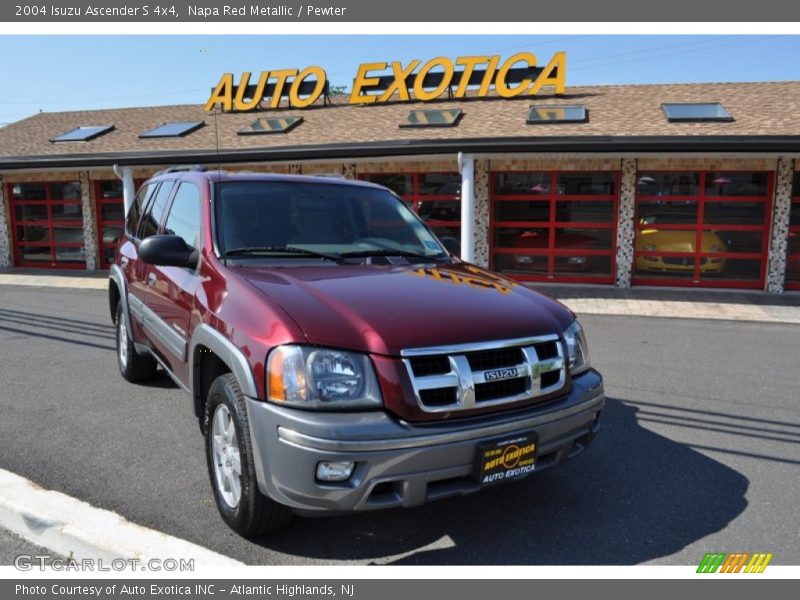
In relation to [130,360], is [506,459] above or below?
above

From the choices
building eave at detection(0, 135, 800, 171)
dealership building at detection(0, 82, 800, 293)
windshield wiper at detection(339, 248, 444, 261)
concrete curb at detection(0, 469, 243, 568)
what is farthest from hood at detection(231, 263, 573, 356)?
dealership building at detection(0, 82, 800, 293)

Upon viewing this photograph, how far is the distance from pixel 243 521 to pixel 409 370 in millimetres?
1154

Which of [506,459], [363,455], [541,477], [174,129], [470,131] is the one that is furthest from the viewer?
[174,129]

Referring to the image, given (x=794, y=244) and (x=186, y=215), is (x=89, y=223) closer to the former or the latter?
(x=186, y=215)

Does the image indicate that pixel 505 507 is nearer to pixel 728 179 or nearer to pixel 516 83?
pixel 728 179

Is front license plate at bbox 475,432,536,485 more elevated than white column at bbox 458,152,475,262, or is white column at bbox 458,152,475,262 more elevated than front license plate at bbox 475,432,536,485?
white column at bbox 458,152,475,262

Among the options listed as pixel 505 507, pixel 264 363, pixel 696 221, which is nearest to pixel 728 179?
A: pixel 696 221

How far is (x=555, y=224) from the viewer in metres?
13.8

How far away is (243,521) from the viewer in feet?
10.3

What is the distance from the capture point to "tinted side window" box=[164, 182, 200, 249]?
4090 millimetres

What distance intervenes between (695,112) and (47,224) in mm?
16373

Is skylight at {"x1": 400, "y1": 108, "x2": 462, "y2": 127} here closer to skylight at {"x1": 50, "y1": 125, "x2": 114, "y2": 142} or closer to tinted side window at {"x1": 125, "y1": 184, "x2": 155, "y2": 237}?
skylight at {"x1": 50, "y1": 125, "x2": 114, "y2": 142}

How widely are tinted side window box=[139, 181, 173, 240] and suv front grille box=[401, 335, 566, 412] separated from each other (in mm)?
2984

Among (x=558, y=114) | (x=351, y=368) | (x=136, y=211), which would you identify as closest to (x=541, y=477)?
(x=351, y=368)
